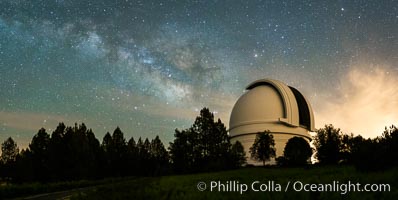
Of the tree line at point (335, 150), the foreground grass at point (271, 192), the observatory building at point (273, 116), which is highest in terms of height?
the observatory building at point (273, 116)

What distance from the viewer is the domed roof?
68000 millimetres

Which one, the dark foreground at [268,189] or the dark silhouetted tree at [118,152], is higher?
the dark silhouetted tree at [118,152]

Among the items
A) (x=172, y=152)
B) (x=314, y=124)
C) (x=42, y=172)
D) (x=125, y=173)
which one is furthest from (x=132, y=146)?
(x=314, y=124)

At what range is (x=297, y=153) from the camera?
→ 49250 millimetres

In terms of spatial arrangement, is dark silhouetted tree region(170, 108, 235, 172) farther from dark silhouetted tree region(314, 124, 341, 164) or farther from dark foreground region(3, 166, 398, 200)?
dark foreground region(3, 166, 398, 200)

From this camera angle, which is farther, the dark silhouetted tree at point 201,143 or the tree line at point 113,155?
the dark silhouetted tree at point 201,143

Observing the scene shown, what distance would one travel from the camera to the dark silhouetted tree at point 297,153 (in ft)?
155

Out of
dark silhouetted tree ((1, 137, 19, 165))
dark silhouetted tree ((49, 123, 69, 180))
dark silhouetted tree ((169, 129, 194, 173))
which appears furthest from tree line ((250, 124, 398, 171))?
dark silhouetted tree ((1, 137, 19, 165))

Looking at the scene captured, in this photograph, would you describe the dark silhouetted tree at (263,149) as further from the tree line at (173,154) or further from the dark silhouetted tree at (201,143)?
the dark silhouetted tree at (201,143)

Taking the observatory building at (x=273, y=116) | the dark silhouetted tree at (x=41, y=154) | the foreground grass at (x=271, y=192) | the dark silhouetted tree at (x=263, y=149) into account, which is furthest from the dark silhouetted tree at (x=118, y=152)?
the foreground grass at (x=271, y=192)

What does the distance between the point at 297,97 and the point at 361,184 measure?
225 ft

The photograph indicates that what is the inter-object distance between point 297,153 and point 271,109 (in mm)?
20846

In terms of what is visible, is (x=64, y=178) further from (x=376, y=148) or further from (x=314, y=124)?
(x=314, y=124)

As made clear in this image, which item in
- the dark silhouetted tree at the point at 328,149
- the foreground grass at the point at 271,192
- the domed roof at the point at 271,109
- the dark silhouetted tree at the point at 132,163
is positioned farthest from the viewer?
the domed roof at the point at 271,109
